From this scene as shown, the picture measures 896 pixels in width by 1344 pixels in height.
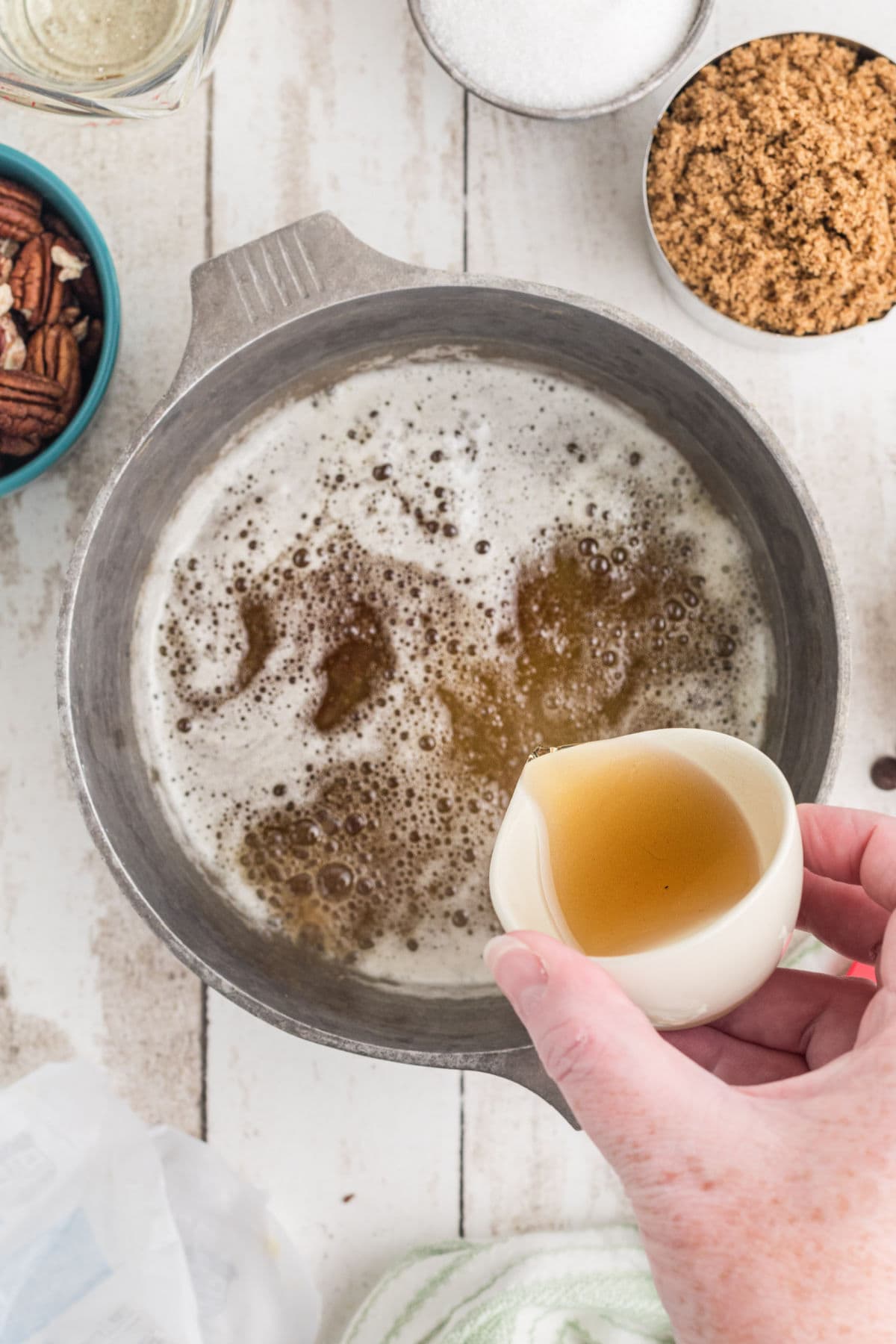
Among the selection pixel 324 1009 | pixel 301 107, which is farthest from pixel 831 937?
pixel 301 107

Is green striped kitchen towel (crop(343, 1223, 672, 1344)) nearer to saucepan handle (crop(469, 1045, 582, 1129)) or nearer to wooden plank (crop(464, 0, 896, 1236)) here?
wooden plank (crop(464, 0, 896, 1236))

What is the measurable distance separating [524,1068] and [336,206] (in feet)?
2.08

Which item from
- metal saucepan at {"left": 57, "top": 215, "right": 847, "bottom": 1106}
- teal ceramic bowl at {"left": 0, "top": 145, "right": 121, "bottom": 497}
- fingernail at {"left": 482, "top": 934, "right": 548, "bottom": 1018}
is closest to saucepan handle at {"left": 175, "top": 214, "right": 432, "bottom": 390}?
metal saucepan at {"left": 57, "top": 215, "right": 847, "bottom": 1106}

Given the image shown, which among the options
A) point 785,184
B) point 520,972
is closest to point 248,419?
point 785,184

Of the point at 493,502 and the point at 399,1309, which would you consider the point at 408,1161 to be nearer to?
the point at 399,1309

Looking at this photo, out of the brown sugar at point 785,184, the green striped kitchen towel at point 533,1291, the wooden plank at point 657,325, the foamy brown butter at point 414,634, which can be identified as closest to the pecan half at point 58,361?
the foamy brown butter at point 414,634

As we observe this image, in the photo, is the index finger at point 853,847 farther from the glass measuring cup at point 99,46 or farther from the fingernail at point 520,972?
the glass measuring cup at point 99,46

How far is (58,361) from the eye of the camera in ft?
2.49

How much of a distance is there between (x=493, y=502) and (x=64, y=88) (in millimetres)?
395

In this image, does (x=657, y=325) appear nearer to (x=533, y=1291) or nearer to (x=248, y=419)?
(x=248, y=419)

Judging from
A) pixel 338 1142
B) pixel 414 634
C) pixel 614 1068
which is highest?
pixel 414 634

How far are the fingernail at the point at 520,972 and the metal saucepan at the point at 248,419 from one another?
0.64 ft

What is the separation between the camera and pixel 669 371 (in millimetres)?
755

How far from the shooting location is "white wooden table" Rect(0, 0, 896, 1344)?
830 mm
